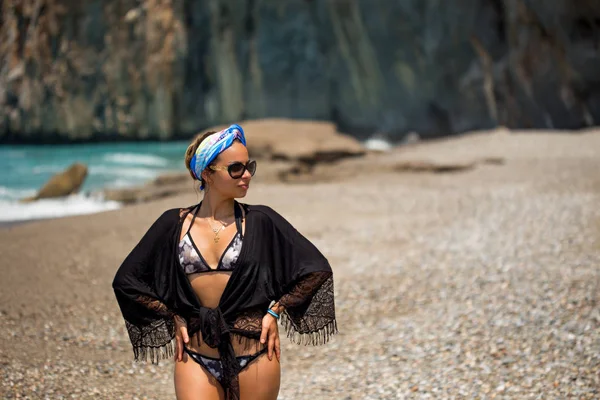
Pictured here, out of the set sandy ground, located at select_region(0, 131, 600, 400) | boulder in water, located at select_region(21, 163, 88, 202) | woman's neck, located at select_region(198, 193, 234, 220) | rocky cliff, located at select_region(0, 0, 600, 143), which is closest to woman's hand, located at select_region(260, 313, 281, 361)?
woman's neck, located at select_region(198, 193, 234, 220)

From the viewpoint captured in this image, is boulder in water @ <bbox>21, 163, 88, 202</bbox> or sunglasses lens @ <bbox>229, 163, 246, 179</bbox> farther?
A: boulder in water @ <bbox>21, 163, 88, 202</bbox>

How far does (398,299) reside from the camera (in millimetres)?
6566

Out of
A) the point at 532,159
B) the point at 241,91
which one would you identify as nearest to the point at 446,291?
the point at 532,159

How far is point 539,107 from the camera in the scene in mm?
22875

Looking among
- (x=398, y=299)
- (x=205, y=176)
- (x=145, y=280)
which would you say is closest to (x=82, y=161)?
(x=398, y=299)

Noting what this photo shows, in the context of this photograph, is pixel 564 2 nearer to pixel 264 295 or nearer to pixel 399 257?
pixel 399 257

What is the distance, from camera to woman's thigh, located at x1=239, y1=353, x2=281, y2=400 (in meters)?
2.81

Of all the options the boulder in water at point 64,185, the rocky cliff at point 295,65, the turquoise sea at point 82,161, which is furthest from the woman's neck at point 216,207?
the rocky cliff at point 295,65

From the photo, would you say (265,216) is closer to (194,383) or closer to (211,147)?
(211,147)

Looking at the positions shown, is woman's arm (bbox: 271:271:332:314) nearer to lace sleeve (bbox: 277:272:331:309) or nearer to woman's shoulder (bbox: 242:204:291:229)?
lace sleeve (bbox: 277:272:331:309)

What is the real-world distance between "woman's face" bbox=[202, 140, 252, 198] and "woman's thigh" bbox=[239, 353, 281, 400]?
→ 630 mm

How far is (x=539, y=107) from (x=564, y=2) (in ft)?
11.4

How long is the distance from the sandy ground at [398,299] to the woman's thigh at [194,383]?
183 centimetres

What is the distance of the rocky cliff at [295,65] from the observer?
2258 cm
